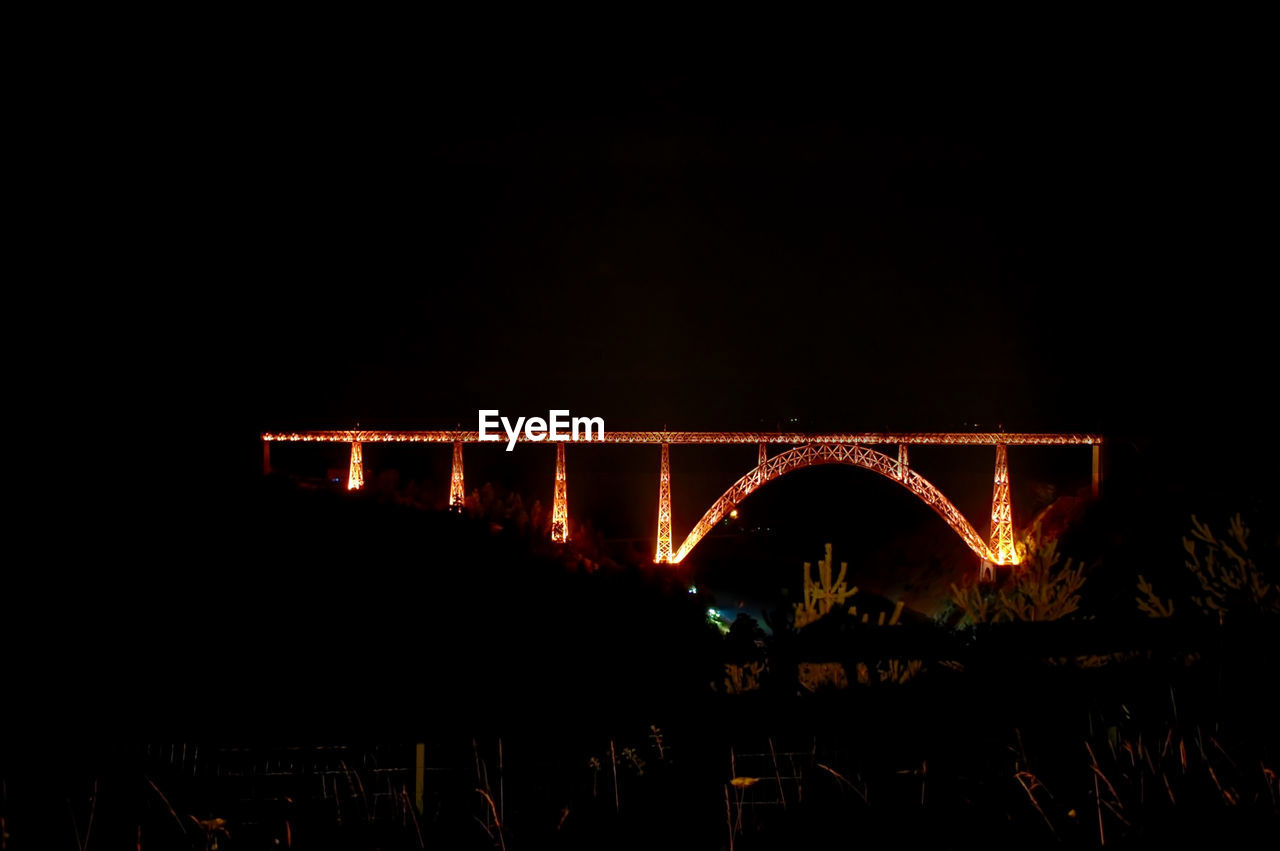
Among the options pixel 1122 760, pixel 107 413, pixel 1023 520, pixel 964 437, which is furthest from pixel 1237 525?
pixel 1023 520

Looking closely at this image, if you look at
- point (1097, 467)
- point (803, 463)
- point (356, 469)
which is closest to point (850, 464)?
point (803, 463)

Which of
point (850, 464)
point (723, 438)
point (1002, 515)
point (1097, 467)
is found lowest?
point (1002, 515)

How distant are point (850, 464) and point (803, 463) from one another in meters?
1.68

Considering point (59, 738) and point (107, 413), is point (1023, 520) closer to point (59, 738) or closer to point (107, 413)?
point (107, 413)

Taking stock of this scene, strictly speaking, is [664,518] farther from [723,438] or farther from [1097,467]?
[1097,467]

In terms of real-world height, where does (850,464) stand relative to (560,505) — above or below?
above

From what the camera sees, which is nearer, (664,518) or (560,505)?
(560,505)

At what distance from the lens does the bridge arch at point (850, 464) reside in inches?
1244

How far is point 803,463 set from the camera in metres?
32.7

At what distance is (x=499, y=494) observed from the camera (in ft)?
135

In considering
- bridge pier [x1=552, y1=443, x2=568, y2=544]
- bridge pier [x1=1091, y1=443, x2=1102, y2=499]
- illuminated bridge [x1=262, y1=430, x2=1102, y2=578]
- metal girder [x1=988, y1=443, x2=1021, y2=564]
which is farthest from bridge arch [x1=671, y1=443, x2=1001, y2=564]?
bridge pier [x1=552, y1=443, x2=568, y2=544]

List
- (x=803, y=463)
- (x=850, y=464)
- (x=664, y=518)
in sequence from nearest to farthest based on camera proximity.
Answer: (x=850, y=464), (x=803, y=463), (x=664, y=518)

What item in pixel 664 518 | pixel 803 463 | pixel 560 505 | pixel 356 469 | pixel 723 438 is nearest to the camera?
pixel 356 469

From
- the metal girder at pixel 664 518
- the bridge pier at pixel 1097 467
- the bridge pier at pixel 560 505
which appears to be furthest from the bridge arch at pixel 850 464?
the bridge pier at pixel 560 505
